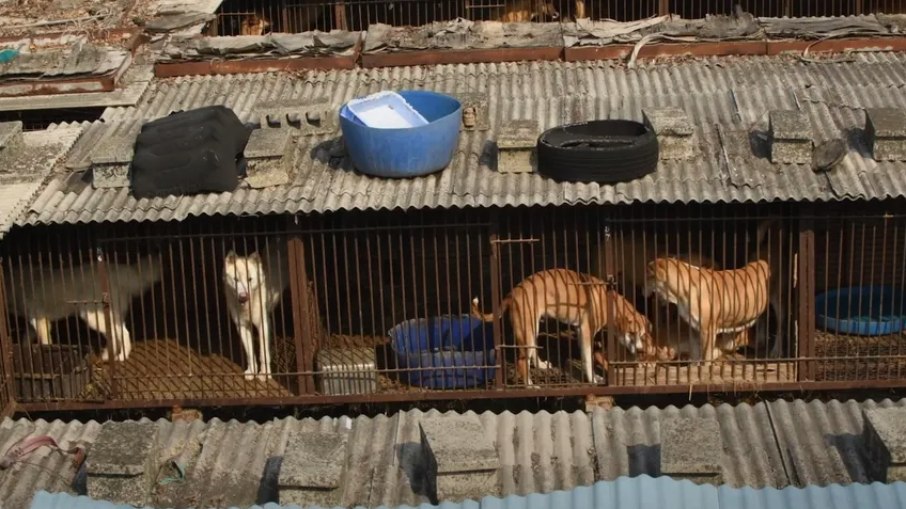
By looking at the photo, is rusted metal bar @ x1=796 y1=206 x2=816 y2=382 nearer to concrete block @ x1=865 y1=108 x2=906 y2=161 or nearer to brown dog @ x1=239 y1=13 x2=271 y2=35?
concrete block @ x1=865 y1=108 x2=906 y2=161

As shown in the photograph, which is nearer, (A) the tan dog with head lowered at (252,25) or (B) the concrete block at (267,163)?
(B) the concrete block at (267,163)

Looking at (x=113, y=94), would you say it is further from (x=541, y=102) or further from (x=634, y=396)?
(x=634, y=396)

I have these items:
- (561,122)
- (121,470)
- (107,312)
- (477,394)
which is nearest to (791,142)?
(561,122)

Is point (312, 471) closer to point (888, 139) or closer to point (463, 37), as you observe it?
point (888, 139)

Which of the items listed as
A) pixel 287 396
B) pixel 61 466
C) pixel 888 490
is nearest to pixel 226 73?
pixel 287 396

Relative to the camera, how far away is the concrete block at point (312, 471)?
804 centimetres

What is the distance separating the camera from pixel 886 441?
798 cm

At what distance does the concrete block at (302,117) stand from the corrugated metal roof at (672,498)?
588 centimetres

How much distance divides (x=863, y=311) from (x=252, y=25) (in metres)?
8.61

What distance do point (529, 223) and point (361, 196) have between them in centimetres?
164

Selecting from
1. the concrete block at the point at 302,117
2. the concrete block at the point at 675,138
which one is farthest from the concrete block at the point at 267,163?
the concrete block at the point at 675,138

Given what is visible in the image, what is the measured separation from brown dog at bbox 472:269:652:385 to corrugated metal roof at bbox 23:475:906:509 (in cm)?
455

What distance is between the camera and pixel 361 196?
466 inches

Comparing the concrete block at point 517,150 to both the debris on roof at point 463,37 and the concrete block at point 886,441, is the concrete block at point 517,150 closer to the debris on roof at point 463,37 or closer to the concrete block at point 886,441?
the debris on roof at point 463,37
